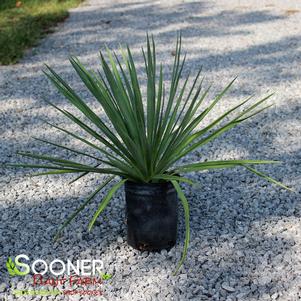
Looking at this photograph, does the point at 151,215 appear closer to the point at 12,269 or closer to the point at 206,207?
the point at 206,207

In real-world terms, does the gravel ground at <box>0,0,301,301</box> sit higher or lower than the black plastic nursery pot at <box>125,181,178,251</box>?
lower

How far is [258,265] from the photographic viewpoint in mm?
2422

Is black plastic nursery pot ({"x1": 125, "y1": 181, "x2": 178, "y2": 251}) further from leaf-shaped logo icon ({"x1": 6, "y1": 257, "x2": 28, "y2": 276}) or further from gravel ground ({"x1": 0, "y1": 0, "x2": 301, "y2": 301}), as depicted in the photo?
leaf-shaped logo icon ({"x1": 6, "y1": 257, "x2": 28, "y2": 276})

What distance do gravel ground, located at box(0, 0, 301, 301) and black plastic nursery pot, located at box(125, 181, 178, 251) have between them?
6 cm

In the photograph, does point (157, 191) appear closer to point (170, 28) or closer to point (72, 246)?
point (72, 246)

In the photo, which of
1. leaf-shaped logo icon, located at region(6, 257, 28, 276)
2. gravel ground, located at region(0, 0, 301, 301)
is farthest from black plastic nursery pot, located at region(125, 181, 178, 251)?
leaf-shaped logo icon, located at region(6, 257, 28, 276)

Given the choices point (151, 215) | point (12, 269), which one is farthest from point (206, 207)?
point (12, 269)

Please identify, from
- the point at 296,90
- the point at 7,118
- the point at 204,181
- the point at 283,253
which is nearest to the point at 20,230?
the point at 204,181

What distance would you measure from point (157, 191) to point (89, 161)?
123cm

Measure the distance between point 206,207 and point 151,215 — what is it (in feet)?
1.81

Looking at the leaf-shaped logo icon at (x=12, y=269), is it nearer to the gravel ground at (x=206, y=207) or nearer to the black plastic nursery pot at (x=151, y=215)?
the gravel ground at (x=206, y=207)

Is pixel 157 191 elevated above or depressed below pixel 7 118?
above

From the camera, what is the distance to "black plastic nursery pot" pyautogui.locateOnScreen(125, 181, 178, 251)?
2.39 metres

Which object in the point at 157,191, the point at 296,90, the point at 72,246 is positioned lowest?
the point at 296,90
